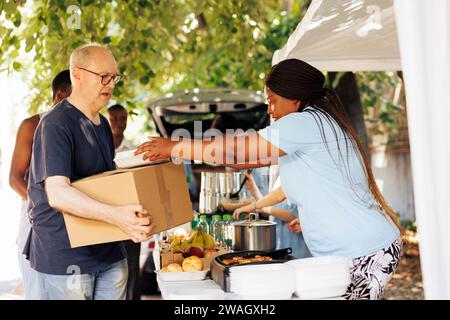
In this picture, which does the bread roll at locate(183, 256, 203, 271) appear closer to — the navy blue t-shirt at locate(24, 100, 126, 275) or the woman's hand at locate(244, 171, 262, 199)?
the navy blue t-shirt at locate(24, 100, 126, 275)

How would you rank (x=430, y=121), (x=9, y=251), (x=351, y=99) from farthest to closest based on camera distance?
(x=9, y=251)
(x=351, y=99)
(x=430, y=121)

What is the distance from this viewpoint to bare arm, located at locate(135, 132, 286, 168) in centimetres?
309

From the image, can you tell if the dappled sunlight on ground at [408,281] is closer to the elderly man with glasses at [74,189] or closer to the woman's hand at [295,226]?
the woman's hand at [295,226]

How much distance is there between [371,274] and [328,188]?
16.8 inches

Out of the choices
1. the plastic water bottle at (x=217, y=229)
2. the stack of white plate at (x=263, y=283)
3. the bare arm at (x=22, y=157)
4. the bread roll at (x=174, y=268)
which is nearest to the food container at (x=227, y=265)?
the stack of white plate at (x=263, y=283)

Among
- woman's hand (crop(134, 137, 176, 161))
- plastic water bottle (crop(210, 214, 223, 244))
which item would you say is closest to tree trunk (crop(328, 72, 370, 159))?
plastic water bottle (crop(210, 214, 223, 244))

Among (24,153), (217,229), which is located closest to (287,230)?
(217,229)

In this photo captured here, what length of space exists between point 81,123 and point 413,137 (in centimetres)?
153

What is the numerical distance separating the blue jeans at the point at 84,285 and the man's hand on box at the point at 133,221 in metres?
0.45

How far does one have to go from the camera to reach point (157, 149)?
10.8 ft

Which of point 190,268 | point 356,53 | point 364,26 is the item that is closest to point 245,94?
point 356,53

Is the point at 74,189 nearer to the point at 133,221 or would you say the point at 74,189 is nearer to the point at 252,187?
the point at 133,221
